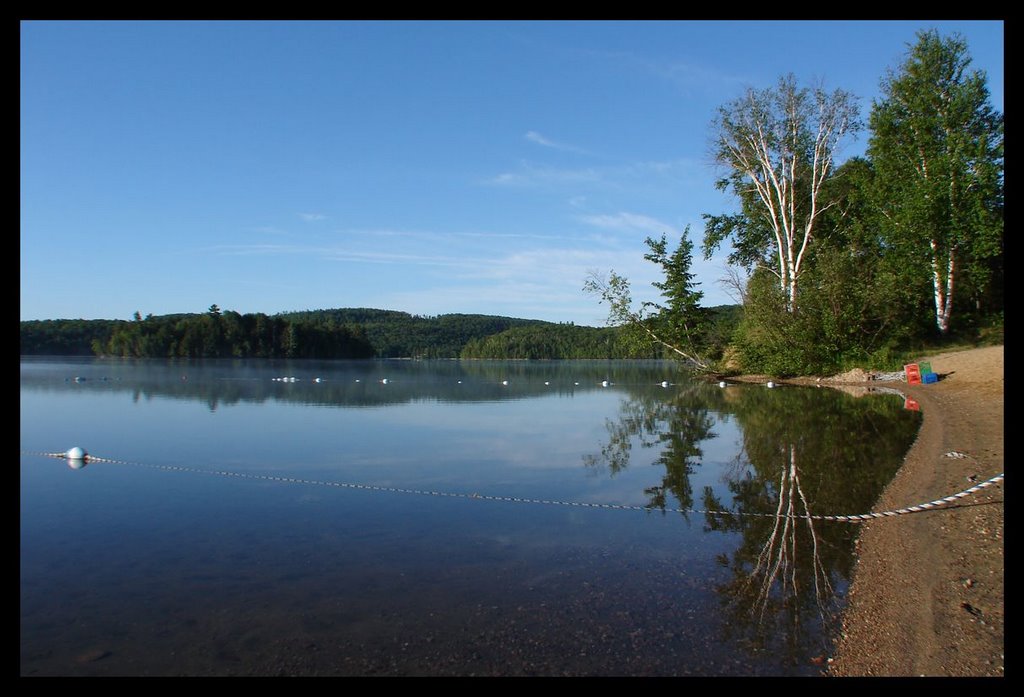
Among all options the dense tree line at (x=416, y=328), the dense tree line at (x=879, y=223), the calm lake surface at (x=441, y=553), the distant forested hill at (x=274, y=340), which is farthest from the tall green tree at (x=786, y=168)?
the dense tree line at (x=416, y=328)

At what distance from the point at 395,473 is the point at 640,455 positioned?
4958 mm

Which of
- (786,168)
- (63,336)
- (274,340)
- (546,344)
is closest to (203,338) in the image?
(274,340)

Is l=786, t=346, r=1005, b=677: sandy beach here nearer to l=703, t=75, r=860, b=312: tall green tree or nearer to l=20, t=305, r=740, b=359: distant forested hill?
l=703, t=75, r=860, b=312: tall green tree

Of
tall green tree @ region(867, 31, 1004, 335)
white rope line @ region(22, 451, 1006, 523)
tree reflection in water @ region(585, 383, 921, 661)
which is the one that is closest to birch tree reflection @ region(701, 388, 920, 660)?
tree reflection in water @ region(585, 383, 921, 661)

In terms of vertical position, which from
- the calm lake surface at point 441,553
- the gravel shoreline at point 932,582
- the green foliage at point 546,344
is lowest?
the calm lake surface at point 441,553

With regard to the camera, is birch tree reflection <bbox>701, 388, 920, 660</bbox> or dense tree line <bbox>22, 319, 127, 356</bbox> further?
dense tree line <bbox>22, 319, 127, 356</bbox>

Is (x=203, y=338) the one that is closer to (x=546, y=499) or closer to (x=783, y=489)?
(x=546, y=499)

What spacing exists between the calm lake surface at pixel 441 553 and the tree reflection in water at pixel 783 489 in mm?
39

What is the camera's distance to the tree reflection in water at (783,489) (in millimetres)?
5527

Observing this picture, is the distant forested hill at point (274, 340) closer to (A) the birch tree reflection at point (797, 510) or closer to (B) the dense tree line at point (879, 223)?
(B) the dense tree line at point (879, 223)

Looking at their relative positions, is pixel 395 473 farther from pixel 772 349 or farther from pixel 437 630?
A: pixel 772 349

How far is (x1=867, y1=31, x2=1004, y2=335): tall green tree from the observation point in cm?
2884

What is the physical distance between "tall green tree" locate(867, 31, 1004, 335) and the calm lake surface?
17.5 m
